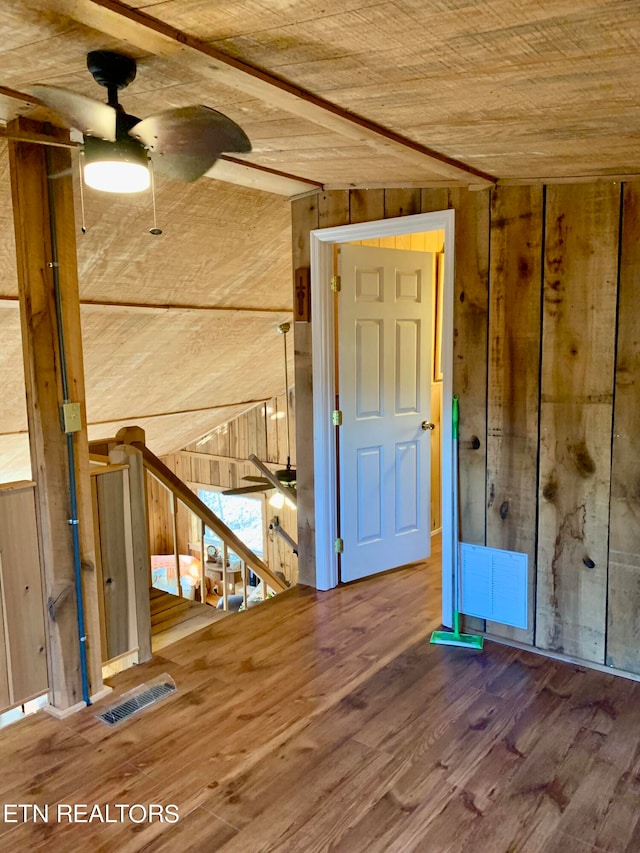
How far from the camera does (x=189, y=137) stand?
1.66m

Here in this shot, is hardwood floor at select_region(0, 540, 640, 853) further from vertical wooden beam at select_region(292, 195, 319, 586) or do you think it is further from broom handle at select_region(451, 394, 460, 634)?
vertical wooden beam at select_region(292, 195, 319, 586)

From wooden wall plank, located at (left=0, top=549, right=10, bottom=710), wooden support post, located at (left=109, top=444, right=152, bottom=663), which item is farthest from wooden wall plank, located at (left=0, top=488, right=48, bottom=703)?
wooden support post, located at (left=109, top=444, right=152, bottom=663)

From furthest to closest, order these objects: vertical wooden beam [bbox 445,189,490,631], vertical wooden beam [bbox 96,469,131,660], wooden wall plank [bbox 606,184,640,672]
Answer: vertical wooden beam [bbox 445,189,490,631] < vertical wooden beam [bbox 96,469,131,660] < wooden wall plank [bbox 606,184,640,672]

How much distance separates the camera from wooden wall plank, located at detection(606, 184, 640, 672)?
8.65 feet

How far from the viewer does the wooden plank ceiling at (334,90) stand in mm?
1294

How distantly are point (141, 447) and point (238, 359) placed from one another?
→ 323cm

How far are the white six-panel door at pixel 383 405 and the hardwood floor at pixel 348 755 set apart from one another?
894 millimetres

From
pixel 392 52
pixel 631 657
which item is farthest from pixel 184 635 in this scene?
pixel 392 52

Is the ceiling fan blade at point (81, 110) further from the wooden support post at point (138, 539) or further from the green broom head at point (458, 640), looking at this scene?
the green broom head at point (458, 640)

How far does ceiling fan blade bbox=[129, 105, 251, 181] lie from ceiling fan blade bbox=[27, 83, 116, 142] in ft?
0.22

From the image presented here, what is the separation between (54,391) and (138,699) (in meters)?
1.35

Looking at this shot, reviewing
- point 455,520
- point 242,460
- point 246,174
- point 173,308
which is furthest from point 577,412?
point 242,460

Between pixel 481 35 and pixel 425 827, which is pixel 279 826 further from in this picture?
pixel 481 35

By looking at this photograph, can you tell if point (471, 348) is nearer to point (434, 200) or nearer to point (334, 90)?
point (434, 200)
